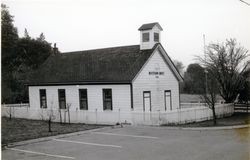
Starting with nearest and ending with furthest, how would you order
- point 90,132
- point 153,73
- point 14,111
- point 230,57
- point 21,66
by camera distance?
point 90,132 → point 153,73 → point 14,111 → point 230,57 → point 21,66

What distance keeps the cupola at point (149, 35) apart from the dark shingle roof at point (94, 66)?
37 cm

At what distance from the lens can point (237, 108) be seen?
29.2 metres

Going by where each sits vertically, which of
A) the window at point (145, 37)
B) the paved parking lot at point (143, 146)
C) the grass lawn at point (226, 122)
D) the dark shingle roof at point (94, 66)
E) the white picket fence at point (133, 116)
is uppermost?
the window at point (145, 37)

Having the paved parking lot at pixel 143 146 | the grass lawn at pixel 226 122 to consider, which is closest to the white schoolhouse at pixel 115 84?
the grass lawn at pixel 226 122

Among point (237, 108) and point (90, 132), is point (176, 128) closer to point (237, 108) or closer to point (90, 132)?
point (90, 132)


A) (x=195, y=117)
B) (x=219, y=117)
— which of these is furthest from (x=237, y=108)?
(x=195, y=117)

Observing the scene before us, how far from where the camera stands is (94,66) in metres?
26.9

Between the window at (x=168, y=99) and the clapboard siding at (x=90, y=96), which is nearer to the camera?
the clapboard siding at (x=90, y=96)

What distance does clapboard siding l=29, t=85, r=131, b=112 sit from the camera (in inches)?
943

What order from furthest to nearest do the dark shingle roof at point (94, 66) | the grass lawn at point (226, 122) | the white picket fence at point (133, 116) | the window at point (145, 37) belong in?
1. the window at point (145, 37)
2. the dark shingle roof at point (94, 66)
3. the white picket fence at point (133, 116)
4. the grass lawn at point (226, 122)

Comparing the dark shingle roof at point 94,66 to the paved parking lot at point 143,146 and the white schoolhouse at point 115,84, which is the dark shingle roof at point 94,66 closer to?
the white schoolhouse at point 115,84

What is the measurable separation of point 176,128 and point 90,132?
4344 mm

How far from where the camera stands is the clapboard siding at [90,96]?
2395 cm

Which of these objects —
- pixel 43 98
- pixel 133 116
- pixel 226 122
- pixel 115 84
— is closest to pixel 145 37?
pixel 115 84
